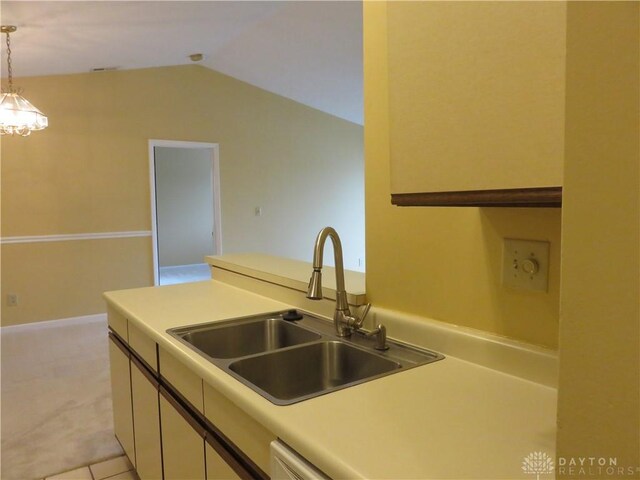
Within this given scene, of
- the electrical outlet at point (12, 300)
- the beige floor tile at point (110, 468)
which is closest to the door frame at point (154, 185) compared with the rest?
the electrical outlet at point (12, 300)

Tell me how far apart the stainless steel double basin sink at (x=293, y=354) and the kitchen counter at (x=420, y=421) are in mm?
50

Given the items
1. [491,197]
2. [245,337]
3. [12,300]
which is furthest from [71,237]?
[491,197]

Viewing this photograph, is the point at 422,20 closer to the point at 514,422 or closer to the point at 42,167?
the point at 514,422

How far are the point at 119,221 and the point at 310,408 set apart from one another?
4833 mm

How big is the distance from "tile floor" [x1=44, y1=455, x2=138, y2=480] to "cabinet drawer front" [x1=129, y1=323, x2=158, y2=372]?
786 mm

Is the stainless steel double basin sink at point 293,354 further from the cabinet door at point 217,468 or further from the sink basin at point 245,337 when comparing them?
the cabinet door at point 217,468

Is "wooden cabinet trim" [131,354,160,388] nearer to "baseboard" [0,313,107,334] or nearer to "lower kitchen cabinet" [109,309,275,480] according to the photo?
"lower kitchen cabinet" [109,309,275,480]

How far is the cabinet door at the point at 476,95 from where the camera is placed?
0.80 meters

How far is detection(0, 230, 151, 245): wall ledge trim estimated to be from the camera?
15.6 feet

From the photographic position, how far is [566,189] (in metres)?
0.51

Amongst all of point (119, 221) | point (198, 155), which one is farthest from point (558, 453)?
point (198, 155)

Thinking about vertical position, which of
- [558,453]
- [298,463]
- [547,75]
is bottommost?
[298,463]

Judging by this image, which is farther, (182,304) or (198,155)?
(198,155)

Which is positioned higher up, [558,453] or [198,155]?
[198,155]
